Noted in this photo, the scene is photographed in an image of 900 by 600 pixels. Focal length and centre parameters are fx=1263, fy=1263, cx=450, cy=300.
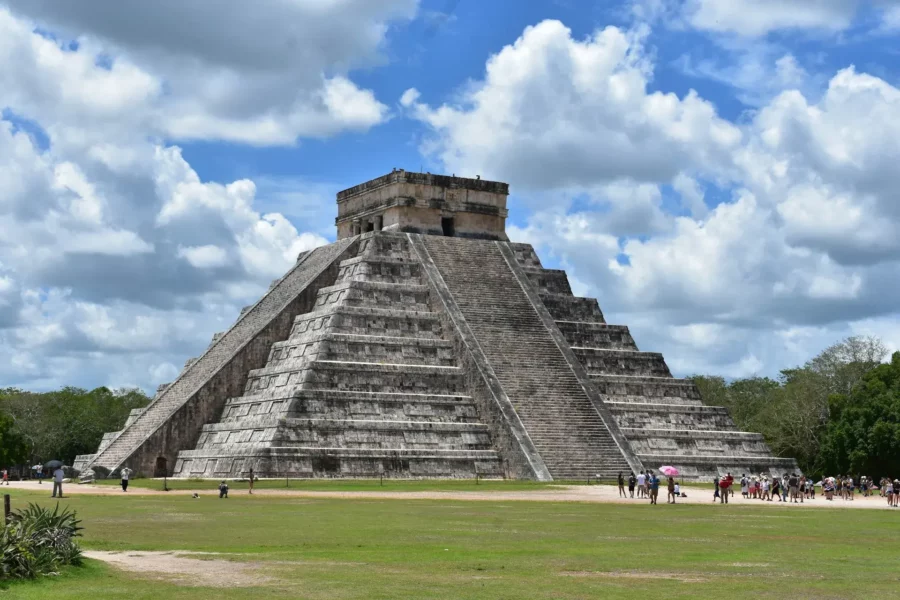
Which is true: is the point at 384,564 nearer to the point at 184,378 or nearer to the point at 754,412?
the point at 184,378

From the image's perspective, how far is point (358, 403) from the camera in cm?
3819

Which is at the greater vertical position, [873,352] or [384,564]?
[873,352]

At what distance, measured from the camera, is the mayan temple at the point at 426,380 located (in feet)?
123

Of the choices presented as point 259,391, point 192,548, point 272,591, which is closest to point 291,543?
point 192,548

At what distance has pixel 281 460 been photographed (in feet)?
117

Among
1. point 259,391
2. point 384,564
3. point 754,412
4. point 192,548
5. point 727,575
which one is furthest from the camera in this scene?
point 754,412

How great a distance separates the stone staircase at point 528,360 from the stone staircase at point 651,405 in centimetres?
117

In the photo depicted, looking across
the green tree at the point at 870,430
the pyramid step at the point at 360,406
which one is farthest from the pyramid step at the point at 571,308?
the green tree at the point at 870,430

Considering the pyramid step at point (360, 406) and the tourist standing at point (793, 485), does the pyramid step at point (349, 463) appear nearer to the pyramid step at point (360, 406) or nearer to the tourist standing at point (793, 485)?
the pyramid step at point (360, 406)

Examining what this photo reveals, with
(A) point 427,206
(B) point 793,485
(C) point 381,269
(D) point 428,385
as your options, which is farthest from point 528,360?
(B) point 793,485

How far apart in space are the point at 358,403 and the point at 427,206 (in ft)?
37.0

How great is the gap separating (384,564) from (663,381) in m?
30.4

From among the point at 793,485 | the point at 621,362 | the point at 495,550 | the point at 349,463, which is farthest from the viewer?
the point at 621,362

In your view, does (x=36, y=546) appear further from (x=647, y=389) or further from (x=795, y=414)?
(x=795, y=414)
